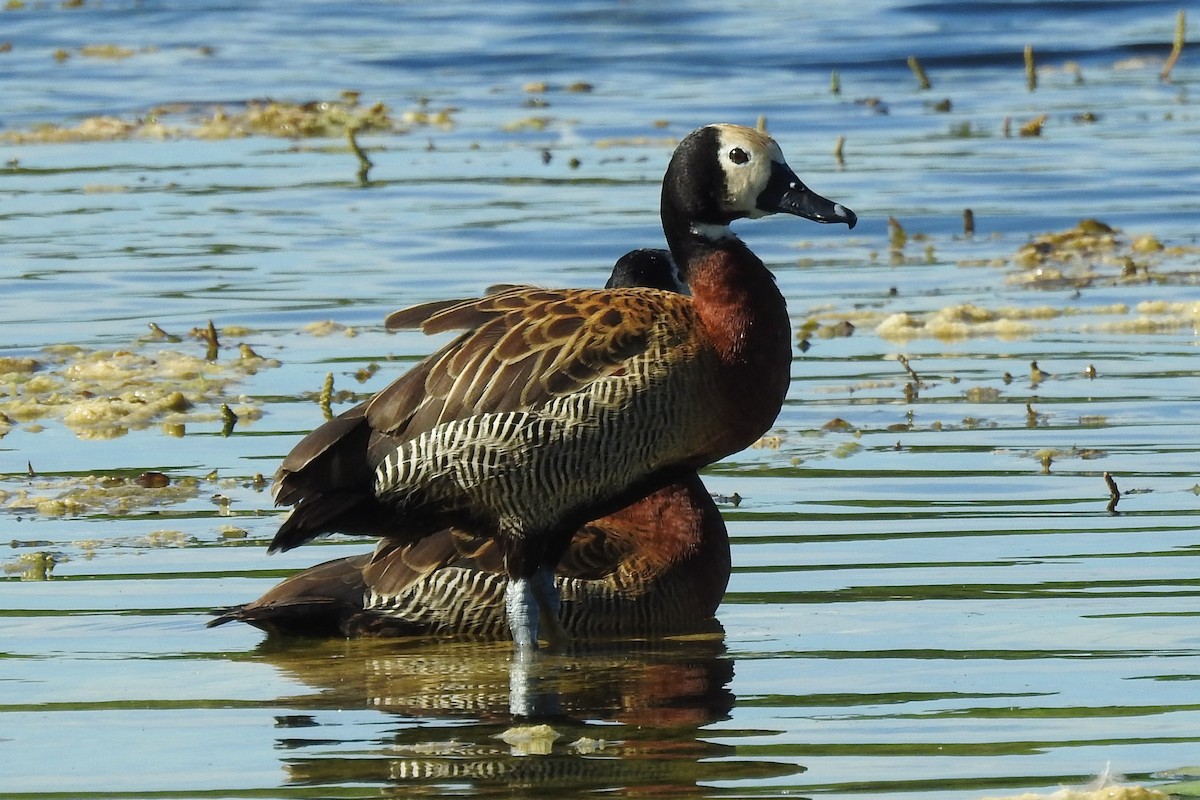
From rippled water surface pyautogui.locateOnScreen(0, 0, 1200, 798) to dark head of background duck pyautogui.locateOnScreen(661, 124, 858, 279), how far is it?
1269mm

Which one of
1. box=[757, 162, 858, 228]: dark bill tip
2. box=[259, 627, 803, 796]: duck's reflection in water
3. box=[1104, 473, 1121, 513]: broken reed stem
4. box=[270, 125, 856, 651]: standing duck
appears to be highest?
box=[757, 162, 858, 228]: dark bill tip

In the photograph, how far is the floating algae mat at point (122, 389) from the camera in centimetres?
1082

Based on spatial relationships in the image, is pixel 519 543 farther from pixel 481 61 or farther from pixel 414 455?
pixel 481 61

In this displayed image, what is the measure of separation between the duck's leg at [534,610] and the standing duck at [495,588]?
0.08 meters

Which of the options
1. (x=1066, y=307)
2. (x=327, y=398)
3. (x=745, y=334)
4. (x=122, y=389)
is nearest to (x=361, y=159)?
(x=1066, y=307)

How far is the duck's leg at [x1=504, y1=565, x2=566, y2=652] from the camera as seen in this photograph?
7.84 m

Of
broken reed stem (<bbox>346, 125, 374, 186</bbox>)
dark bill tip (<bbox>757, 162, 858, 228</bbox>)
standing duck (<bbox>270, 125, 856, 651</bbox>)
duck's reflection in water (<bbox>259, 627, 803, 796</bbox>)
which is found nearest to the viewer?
duck's reflection in water (<bbox>259, 627, 803, 796</bbox>)

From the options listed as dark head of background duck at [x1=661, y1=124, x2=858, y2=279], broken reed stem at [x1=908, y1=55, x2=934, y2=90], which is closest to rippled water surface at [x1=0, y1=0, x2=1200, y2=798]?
broken reed stem at [x1=908, y1=55, x2=934, y2=90]

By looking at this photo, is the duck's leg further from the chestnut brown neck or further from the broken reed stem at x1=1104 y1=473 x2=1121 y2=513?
the broken reed stem at x1=1104 y1=473 x2=1121 y2=513

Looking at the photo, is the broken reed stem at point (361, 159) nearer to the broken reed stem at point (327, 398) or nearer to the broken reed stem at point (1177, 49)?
the broken reed stem at point (327, 398)

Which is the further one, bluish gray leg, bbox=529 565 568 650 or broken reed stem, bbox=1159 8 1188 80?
broken reed stem, bbox=1159 8 1188 80

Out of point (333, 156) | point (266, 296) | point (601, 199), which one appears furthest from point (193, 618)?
point (333, 156)

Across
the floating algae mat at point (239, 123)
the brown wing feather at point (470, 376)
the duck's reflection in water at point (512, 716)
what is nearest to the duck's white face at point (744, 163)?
the brown wing feather at point (470, 376)

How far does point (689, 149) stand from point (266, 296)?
20.7 feet
